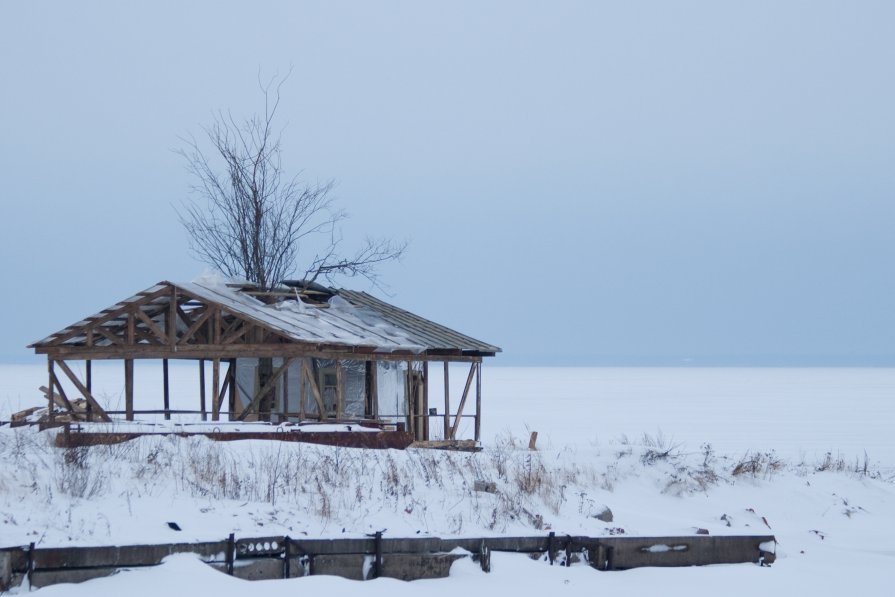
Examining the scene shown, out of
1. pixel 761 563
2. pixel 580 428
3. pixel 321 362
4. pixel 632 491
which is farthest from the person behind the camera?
pixel 580 428

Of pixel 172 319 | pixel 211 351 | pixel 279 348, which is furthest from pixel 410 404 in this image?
pixel 172 319

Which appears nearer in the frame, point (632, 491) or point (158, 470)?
point (158, 470)

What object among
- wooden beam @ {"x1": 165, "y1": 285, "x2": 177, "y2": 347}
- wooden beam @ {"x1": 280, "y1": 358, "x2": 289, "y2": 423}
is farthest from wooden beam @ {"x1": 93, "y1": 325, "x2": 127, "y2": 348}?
wooden beam @ {"x1": 280, "y1": 358, "x2": 289, "y2": 423}

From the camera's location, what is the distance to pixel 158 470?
13.6 m

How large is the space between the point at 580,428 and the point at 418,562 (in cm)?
3357

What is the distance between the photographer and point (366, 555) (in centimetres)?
1138

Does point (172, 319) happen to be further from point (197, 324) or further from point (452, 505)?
point (452, 505)

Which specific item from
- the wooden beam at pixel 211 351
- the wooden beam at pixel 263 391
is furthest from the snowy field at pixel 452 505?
the wooden beam at pixel 263 391

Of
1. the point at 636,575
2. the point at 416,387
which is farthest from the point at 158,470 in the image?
the point at 416,387

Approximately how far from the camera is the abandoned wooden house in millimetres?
24750

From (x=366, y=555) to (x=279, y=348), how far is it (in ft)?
44.1

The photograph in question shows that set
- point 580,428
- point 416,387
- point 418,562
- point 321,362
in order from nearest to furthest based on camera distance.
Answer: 1. point 418,562
2. point 321,362
3. point 416,387
4. point 580,428

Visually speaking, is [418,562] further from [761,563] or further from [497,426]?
[497,426]

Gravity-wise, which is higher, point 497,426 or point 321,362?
point 321,362
